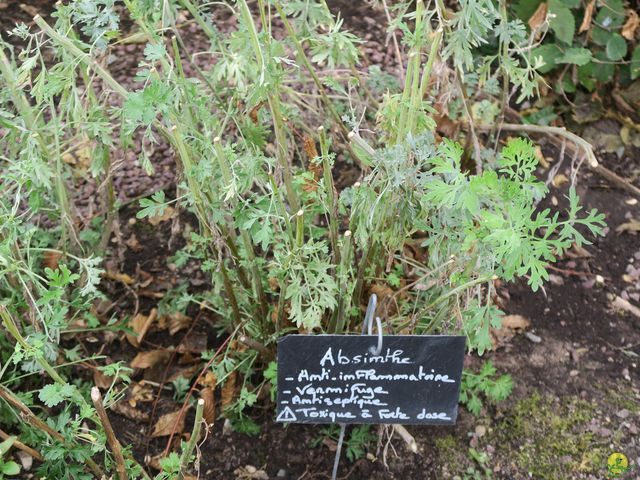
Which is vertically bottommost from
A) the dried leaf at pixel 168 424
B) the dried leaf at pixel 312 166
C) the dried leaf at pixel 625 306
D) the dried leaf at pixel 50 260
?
the dried leaf at pixel 625 306

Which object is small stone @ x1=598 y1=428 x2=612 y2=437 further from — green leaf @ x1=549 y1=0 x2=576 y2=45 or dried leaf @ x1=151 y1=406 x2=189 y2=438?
green leaf @ x1=549 y1=0 x2=576 y2=45

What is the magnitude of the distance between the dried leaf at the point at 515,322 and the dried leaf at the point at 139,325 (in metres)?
1.26

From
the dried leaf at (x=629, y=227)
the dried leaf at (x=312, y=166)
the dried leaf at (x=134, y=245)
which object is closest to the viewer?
the dried leaf at (x=312, y=166)

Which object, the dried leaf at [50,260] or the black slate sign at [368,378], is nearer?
the black slate sign at [368,378]

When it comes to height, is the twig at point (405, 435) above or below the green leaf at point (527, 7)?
below

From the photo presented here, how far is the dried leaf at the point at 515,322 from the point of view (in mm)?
2656

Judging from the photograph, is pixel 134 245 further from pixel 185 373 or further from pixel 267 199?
pixel 267 199

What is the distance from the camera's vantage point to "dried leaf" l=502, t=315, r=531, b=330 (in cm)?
266

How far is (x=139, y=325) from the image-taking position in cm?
257

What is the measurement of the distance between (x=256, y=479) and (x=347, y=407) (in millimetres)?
521

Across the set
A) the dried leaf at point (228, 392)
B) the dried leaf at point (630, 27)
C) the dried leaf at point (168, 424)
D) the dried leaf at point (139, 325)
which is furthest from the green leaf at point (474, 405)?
the dried leaf at point (630, 27)

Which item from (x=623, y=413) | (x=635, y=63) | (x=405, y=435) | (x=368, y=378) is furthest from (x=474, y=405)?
(x=635, y=63)

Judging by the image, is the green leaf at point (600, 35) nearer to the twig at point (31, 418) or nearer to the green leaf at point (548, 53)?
the green leaf at point (548, 53)

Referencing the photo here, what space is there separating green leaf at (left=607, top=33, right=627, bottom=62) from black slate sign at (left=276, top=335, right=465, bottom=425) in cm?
229
